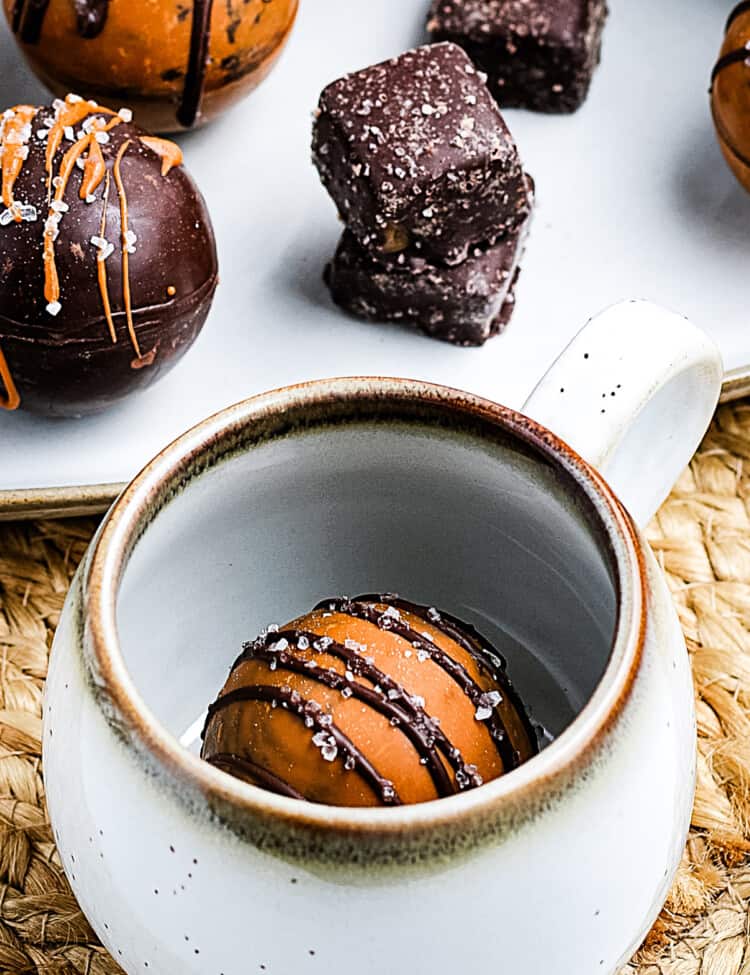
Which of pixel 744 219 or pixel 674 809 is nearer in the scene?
pixel 674 809

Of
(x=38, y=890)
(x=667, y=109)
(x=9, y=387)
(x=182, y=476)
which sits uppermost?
(x=182, y=476)

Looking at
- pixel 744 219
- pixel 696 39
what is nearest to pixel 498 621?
Answer: pixel 744 219

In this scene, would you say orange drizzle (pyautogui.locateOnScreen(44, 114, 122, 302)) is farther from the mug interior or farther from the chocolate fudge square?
the mug interior

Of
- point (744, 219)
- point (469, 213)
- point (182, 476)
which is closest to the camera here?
point (182, 476)

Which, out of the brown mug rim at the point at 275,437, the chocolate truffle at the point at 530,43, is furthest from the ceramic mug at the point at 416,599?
the chocolate truffle at the point at 530,43

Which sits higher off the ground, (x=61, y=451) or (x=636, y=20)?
(x=636, y=20)

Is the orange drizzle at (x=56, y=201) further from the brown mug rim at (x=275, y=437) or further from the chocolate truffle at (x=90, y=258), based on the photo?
the brown mug rim at (x=275, y=437)

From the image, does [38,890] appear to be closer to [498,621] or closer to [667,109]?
[498,621]
